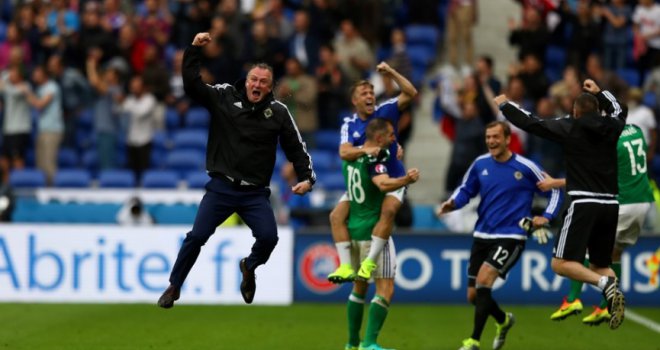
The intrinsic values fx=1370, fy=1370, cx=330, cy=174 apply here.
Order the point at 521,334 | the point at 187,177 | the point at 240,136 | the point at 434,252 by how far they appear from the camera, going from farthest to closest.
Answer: the point at 187,177
the point at 434,252
the point at 521,334
the point at 240,136

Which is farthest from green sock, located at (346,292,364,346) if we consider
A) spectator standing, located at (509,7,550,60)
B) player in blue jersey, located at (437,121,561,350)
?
spectator standing, located at (509,7,550,60)

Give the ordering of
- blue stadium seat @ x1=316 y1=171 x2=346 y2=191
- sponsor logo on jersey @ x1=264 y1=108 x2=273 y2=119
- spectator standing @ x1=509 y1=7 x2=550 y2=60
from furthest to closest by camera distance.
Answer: spectator standing @ x1=509 y1=7 x2=550 y2=60 → blue stadium seat @ x1=316 y1=171 x2=346 y2=191 → sponsor logo on jersey @ x1=264 y1=108 x2=273 y2=119

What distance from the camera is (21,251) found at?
1950cm

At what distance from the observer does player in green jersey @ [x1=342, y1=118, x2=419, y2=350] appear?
13.5 meters

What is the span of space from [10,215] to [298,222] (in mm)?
4414

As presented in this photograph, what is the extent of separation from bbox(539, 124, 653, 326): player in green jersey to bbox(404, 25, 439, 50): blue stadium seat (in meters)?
10.1

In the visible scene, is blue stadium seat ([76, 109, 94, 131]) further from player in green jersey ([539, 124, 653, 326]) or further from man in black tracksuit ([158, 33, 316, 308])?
player in green jersey ([539, 124, 653, 326])

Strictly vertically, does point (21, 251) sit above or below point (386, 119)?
below

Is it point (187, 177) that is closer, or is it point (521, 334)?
point (521, 334)

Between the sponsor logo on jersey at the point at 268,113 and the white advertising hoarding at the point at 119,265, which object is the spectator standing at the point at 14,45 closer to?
the white advertising hoarding at the point at 119,265

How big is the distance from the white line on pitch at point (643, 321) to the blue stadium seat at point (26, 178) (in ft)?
33.2

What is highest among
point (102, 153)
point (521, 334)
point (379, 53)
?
point (379, 53)

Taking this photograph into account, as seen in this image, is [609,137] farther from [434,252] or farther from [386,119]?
[434,252]

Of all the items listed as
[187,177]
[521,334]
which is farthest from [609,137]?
[187,177]
